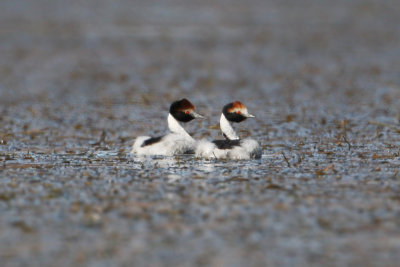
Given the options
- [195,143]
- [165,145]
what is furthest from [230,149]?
[165,145]

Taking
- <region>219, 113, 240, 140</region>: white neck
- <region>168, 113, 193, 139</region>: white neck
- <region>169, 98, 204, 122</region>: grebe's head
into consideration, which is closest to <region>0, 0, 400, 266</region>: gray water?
<region>219, 113, 240, 140</region>: white neck

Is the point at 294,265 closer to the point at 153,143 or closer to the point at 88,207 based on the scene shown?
the point at 88,207

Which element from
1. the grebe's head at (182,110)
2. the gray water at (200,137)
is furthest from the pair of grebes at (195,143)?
the gray water at (200,137)

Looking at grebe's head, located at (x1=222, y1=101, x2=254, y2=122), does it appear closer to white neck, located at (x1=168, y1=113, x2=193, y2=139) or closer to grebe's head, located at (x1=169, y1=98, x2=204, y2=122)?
grebe's head, located at (x1=169, y1=98, x2=204, y2=122)

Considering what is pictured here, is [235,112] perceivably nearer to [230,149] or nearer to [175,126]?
[175,126]

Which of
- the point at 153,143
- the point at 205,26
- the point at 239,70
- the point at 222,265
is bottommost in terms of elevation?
the point at 222,265

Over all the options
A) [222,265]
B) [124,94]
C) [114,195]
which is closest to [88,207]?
[114,195]
